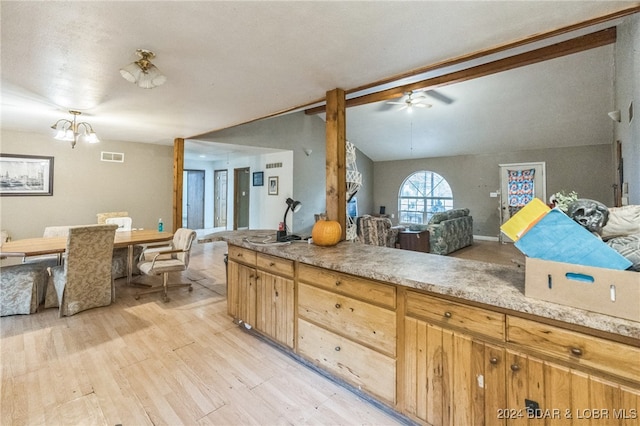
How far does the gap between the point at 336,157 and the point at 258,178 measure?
5187 millimetres

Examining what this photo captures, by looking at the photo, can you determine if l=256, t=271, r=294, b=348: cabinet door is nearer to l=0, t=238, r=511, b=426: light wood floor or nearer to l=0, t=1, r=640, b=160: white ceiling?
l=0, t=238, r=511, b=426: light wood floor

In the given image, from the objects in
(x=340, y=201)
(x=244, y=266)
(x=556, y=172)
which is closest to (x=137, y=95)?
(x=244, y=266)

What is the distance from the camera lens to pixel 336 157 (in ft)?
8.45

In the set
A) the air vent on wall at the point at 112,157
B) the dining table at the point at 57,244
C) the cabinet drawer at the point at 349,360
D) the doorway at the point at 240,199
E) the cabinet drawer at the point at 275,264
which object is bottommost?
the cabinet drawer at the point at 349,360

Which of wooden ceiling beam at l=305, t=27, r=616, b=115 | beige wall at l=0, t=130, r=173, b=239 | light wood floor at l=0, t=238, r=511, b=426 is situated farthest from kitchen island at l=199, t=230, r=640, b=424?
beige wall at l=0, t=130, r=173, b=239

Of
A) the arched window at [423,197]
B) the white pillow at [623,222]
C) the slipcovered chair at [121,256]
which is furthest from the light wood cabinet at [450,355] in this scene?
the arched window at [423,197]

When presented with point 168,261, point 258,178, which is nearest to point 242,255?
point 168,261

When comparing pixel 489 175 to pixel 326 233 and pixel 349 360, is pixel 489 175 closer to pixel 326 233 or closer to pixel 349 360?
pixel 326 233

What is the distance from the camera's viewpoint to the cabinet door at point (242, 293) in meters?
2.52

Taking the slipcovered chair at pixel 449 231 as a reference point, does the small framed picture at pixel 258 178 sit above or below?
above

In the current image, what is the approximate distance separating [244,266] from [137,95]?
6.76 ft

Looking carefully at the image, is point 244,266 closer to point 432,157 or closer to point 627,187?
point 627,187

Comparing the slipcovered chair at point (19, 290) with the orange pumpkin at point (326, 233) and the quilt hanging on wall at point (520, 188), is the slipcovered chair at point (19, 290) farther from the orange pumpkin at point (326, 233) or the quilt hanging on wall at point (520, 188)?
the quilt hanging on wall at point (520, 188)

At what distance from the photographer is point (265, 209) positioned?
723 cm
